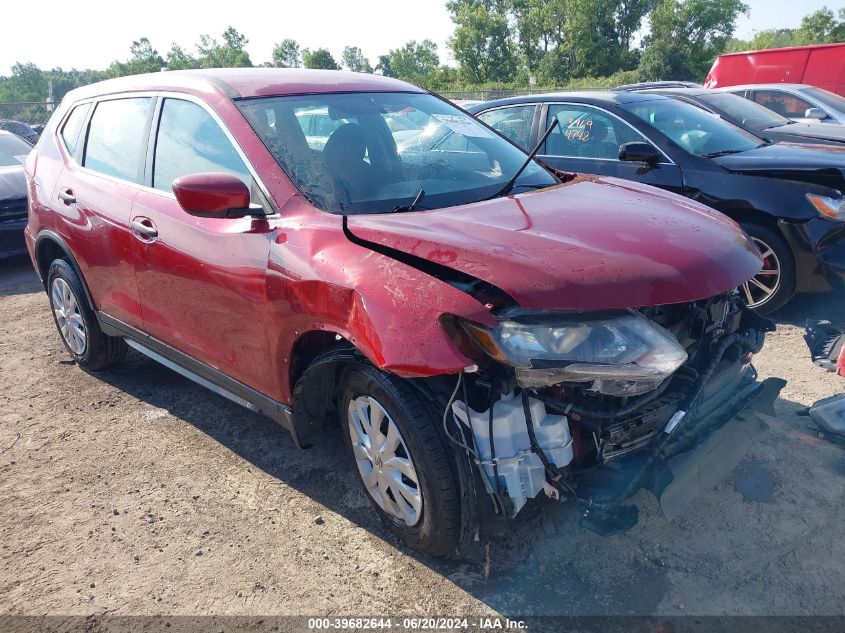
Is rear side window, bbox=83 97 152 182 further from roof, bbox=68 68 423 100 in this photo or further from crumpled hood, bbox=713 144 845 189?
crumpled hood, bbox=713 144 845 189

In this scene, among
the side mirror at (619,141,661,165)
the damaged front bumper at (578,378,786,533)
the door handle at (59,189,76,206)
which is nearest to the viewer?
the damaged front bumper at (578,378,786,533)

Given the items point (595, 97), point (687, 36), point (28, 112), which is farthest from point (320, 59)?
point (595, 97)

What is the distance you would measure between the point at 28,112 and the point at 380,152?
23.4 meters

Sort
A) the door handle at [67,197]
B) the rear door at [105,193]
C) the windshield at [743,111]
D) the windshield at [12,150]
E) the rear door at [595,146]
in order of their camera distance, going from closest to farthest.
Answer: the rear door at [105,193] → the door handle at [67,197] → the rear door at [595,146] → the windshield at [743,111] → the windshield at [12,150]

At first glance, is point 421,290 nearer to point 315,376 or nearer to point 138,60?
point 315,376

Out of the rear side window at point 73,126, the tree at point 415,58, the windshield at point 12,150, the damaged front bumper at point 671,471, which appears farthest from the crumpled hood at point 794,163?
the tree at point 415,58

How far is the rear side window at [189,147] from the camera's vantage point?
289 cm

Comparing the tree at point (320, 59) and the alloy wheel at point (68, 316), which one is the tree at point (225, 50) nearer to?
the tree at point (320, 59)

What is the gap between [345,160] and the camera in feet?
9.39

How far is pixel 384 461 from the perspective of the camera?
251 cm

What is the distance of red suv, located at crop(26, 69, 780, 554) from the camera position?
2.12 m

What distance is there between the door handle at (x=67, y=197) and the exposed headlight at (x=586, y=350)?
298 centimetres

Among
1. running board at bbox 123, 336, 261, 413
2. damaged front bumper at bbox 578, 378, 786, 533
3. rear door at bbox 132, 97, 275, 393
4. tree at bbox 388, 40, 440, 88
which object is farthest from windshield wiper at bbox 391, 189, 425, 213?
tree at bbox 388, 40, 440, 88

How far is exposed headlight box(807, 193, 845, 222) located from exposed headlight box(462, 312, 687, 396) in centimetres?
309
